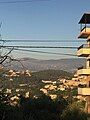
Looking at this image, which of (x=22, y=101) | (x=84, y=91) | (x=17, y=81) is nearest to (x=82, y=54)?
(x=84, y=91)

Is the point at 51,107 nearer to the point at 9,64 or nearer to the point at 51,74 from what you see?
the point at 9,64

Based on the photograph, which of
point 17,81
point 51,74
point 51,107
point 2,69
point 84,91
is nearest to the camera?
point 2,69

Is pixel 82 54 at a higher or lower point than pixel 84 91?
higher

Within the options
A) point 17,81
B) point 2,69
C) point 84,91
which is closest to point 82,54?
point 84,91

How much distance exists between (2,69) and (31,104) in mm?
24383

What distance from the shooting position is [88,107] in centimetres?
6031

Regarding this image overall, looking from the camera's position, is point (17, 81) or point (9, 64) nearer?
point (9, 64)

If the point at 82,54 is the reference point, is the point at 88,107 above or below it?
below

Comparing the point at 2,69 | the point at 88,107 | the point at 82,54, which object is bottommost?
the point at 88,107

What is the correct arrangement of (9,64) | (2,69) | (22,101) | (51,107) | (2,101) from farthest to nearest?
1. (51,107)
2. (22,101)
3. (2,101)
4. (2,69)
5. (9,64)

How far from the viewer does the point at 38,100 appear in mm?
43656

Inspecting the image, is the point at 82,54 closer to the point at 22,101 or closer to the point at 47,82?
the point at 22,101

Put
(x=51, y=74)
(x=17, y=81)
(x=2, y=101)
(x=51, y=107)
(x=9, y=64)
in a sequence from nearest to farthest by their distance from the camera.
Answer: (x=9, y=64), (x=2, y=101), (x=51, y=107), (x=17, y=81), (x=51, y=74)

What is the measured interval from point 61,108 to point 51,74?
130414 mm
